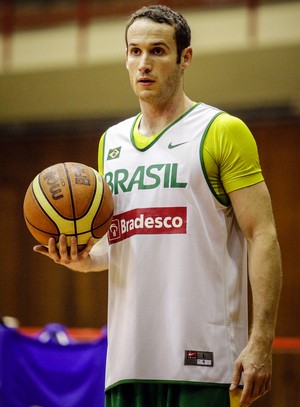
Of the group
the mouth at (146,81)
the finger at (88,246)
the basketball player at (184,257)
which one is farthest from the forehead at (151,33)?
the finger at (88,246)

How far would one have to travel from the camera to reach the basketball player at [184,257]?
6.89 ft

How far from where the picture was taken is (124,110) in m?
8.38

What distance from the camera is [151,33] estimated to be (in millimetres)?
2318

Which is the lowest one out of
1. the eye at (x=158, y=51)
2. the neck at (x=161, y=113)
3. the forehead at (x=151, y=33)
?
the neck at (x=161, y=113)

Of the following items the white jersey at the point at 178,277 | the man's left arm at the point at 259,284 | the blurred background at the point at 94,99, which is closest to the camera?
the man's left arm at the point at 259,284

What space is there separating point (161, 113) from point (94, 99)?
6246 mm

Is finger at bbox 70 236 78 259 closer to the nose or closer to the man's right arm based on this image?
the man's right arm

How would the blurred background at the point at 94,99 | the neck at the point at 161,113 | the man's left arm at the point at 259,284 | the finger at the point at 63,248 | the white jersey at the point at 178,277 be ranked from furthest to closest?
the blurred background at the point at 94,99
the neck at the point at 161,113
the finger at the point at 63,248
the white jersey at the point at 178,277
the man's left arm at the point at 259,284

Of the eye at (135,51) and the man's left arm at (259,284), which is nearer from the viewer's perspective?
the man's left arm at (259,284)

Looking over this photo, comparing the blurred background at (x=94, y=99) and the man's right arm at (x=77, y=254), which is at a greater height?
the blurred background at (x=94, y=99)

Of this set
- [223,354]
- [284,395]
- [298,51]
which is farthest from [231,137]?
[298,51]

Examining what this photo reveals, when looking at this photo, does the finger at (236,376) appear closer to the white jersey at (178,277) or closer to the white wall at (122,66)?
the white jersey at (178,277)

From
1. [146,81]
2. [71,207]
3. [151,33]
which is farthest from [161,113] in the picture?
[71,207]

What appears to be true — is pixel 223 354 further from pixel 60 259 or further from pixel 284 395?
pixel 284 395
